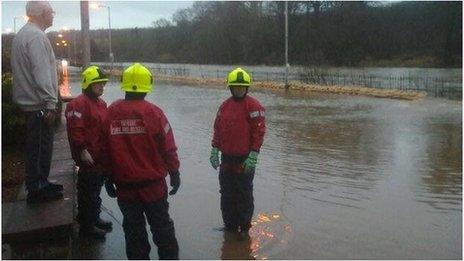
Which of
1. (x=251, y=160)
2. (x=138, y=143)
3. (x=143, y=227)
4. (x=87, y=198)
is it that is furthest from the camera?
(x=251, y=160)

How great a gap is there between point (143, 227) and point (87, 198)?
971 mm

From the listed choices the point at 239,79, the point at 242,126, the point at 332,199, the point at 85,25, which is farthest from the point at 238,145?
the point at 85,25

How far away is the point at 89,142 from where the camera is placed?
4559 mm

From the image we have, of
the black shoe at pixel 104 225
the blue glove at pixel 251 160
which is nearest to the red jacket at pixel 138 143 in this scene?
the blue glove at pixel 251 160

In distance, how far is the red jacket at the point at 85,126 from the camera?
4457mm

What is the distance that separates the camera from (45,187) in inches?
189

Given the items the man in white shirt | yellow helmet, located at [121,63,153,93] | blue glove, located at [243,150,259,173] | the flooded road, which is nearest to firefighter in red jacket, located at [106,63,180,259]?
yellow helmet, located at [121,63,153,93]

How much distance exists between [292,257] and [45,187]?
2325mm

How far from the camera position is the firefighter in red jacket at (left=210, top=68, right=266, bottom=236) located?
17.5ft

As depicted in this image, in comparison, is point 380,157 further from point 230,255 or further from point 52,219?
point 52,219

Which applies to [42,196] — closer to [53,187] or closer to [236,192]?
[53,187]

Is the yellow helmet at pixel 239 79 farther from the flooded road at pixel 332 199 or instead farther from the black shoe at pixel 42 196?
the black shoe at pixel 42 196

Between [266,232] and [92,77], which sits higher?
[92,77]

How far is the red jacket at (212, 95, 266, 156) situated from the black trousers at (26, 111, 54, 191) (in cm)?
168
